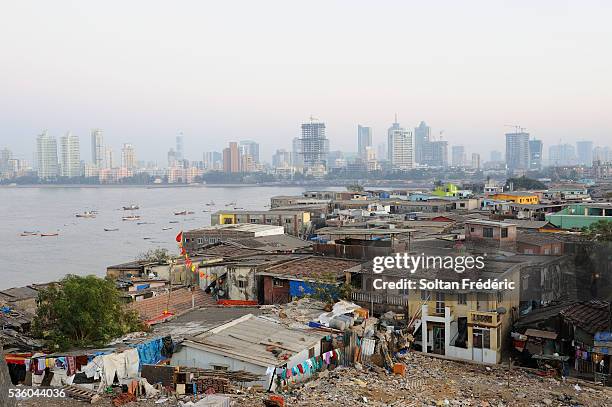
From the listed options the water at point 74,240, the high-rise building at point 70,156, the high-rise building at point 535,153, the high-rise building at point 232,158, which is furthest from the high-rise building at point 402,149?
the water at point 74,240

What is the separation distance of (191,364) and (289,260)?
3.12m

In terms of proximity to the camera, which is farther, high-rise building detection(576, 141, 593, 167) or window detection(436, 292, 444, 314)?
high-rise building detection(576, 141, 593, 167)

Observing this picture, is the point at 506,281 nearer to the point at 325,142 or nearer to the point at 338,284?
the point at 338,284

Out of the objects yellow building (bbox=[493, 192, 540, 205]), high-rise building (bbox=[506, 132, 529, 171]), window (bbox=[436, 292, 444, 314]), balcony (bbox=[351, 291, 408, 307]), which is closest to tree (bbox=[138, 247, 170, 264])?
balcony (bbox=[351, 291, 408, 307])

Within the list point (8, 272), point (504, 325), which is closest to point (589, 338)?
point (504, 325)

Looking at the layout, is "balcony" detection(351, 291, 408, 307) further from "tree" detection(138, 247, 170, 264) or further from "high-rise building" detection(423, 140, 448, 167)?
"high-rise building" detection(423, 140, 448, 167)

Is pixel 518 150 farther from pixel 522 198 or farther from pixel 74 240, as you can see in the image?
pixel 74 240

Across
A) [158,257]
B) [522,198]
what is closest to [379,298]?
[158,257]

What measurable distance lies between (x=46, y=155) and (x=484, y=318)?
83298 mm
